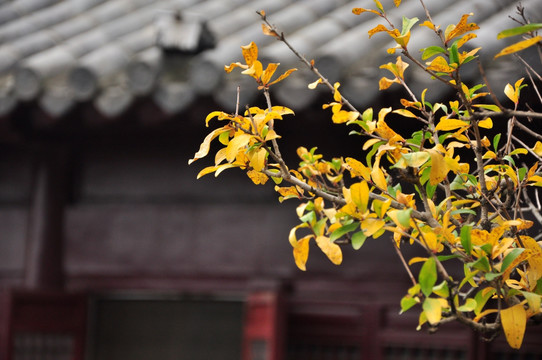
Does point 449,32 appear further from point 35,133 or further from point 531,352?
point 35,133

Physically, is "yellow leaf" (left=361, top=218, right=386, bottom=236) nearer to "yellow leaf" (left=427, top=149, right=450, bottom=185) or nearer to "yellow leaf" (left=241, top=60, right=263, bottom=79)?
"yellow leaf" (left=427, top=149, right=450, bottom=185)

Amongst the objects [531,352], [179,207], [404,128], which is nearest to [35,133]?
[179,207]

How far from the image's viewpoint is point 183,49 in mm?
2441

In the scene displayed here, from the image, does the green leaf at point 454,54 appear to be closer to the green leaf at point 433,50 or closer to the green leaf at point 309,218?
the green leaf at point 433,50

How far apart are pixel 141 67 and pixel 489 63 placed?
40.8 inches

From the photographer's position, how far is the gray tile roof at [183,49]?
2.26 metres

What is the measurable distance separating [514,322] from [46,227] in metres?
2.34

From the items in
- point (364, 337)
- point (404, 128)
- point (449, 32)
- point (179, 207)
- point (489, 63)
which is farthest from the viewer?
point (179, 207)

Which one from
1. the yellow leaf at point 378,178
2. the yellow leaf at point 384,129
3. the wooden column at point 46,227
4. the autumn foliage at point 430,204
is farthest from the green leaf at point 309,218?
the wooden column at point 46,227

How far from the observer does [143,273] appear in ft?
9.75

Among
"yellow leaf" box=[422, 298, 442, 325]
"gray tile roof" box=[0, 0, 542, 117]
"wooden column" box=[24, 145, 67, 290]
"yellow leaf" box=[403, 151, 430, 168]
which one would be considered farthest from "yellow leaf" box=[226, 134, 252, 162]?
"wooden column" box=[24, 145, 67, 290]

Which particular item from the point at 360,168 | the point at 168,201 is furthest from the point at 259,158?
the point at 168,201

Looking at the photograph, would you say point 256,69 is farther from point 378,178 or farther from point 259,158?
point 378,178

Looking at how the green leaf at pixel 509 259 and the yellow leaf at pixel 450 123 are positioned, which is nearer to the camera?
the green leaf at pixel 509 259
